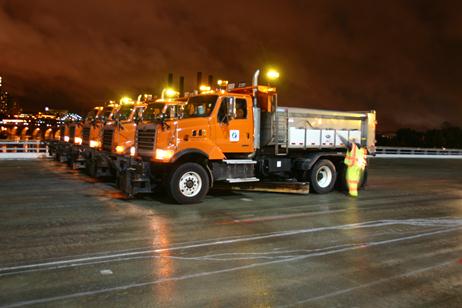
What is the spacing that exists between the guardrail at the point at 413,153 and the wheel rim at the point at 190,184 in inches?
1261

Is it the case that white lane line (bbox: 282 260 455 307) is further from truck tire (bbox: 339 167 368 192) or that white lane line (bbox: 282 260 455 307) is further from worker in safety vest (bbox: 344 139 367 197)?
truck tire (bbox: 339 167 368 192)

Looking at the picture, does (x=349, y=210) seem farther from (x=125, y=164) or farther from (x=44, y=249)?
(x=44, y=249)

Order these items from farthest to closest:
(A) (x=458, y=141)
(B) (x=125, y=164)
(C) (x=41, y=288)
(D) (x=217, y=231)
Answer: (A) (x=458, y=141)
(B) (x=125, y=164)
(D) (x=217, y=231)
(C) (x=41, y=288)

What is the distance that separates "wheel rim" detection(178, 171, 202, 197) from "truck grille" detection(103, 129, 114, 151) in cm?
476

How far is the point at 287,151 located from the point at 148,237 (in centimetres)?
602

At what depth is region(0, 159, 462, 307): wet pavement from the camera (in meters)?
4.84

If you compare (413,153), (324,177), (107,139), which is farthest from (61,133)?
(413,153)

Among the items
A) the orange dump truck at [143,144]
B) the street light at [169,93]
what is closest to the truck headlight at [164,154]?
the orange dump truck at [143,144]

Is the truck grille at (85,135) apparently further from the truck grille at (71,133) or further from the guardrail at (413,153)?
the guardrail at (413,153)

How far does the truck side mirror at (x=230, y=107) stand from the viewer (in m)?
11.1

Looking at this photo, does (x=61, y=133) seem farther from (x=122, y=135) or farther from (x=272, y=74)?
(x=272, y=74)

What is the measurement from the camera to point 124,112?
53.3 ft

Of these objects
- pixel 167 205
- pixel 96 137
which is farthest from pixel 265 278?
pixel 96 137

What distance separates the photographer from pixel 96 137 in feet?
54.8
